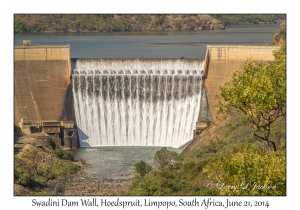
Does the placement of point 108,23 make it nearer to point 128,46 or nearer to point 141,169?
point 128,46

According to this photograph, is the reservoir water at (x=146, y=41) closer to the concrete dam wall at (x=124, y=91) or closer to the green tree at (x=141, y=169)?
the concrete dam wall at (x=124, y=91)

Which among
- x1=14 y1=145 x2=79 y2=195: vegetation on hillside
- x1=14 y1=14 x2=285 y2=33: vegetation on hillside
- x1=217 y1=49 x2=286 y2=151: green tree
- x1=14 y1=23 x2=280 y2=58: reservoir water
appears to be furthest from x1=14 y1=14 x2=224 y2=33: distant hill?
x1=217 y1=49 x2=286 y2=151: green tree

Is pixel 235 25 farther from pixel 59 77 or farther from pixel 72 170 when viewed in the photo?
pixel 72 170

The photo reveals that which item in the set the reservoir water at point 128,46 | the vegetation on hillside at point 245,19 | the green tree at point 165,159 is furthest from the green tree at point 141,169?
the vegetation on hillside at point 245,19

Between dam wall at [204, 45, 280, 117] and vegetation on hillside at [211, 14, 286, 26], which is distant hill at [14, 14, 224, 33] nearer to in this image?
vegetation on hillside at [211, 14, 286, 26]
